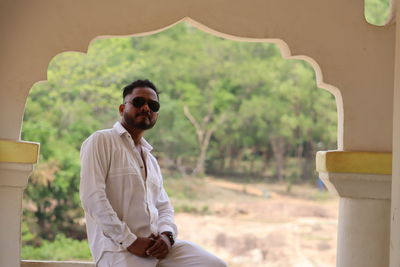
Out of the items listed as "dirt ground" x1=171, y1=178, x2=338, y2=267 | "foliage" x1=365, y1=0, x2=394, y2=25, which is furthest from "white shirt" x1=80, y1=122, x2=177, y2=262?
"foliage" x1=365, y1=0, x2=394, y2=25

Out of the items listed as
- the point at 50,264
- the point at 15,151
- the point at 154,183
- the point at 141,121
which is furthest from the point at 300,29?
the point at 50,264

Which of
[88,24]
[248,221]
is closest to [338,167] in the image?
[88,24]

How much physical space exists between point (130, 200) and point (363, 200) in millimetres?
1125

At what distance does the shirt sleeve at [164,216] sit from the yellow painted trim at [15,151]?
2.12ft

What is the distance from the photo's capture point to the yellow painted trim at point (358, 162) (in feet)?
10.4

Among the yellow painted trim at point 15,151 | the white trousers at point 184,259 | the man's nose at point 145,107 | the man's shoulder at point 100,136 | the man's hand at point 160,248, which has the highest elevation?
the man's nose at point 145,107

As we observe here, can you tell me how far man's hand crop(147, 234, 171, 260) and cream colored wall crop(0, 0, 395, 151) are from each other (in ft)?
3.27

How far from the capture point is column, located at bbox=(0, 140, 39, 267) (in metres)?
3.17

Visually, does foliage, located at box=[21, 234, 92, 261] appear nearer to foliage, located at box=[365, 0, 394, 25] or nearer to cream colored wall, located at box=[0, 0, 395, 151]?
foliage, located at box=[365, 0, 394, 25]

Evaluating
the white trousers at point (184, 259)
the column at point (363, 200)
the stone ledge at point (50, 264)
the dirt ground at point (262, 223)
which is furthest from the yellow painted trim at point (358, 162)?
the dirt ground at point (262, 223)

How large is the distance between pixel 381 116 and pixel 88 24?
1.49 m

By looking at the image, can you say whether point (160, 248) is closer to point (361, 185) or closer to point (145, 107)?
point (145, 107)

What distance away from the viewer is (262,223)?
15.6 meters

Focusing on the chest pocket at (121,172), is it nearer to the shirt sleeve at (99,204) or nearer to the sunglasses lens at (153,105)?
the shirt sleeve at (99,204)
